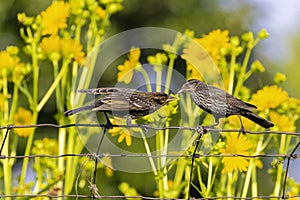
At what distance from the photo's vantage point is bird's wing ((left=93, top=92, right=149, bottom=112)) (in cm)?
239

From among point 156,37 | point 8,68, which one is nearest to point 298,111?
point 8,68

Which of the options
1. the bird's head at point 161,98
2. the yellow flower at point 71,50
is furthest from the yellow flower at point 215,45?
the bird's head at point 161,98

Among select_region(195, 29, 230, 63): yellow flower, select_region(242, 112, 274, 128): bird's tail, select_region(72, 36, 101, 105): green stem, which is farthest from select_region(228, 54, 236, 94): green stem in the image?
select_region(72, 36, 101, 105): green stem

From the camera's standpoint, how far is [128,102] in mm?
2453

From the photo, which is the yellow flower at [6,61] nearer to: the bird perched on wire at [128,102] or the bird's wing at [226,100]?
the bird perched on wire at [128,102]

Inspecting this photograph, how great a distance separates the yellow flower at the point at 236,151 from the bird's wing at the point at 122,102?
1.19 feet

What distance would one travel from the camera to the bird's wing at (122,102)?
239 centimetres

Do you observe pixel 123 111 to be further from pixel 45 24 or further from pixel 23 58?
pixel 23 58

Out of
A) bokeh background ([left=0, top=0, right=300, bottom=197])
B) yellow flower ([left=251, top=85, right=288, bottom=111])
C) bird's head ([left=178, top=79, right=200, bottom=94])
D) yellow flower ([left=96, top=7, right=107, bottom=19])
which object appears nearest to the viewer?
bird's head ([left=178, top=79, right=200, bottom=94])

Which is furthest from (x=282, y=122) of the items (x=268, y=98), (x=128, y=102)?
(x=128, y=102)

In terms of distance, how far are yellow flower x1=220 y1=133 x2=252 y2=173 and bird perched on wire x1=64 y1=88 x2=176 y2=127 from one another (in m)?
0.32

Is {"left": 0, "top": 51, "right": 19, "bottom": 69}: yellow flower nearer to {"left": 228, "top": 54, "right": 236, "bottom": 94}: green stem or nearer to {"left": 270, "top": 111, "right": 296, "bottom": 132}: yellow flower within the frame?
{"left": 228, "top": 54, "right": 236, "bottom": 94}: green stem

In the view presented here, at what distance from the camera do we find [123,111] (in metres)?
2.44

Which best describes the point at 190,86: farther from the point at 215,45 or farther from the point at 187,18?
the point at 187,18
